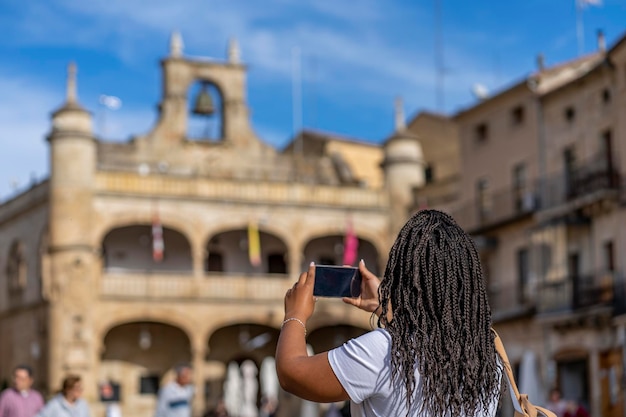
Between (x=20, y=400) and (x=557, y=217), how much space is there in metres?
28.0

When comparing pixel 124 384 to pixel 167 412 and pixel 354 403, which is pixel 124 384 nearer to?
pixel 167 412

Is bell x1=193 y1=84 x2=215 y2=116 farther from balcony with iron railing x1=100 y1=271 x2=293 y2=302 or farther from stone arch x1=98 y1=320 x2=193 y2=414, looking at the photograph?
stone arch x1=98 y1=320 x2=193 y2=414

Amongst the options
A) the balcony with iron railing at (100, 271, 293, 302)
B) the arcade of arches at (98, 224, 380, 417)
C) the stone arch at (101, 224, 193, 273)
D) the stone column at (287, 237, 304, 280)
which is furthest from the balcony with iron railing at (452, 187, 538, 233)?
the stone arch at (101, 224, 193, 273)

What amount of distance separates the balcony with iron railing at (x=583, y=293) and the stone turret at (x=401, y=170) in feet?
34.3

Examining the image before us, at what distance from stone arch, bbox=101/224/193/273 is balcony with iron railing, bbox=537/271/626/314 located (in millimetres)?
14105

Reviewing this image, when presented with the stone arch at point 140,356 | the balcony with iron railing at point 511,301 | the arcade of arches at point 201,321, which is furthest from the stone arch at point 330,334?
the balcony with iron railing at point 511,301

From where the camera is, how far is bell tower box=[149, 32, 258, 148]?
4825cm

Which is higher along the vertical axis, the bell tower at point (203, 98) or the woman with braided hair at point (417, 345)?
the bell tower at point (203, 98)

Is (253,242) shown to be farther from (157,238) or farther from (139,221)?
(139,221)

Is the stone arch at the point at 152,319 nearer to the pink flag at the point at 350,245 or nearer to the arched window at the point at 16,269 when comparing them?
the arched window at the point at 16,269

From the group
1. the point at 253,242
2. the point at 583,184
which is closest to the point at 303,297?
the point at 583,184

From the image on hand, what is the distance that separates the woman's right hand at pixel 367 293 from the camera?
4.12 m

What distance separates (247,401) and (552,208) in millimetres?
14167

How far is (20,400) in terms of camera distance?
13.8 m
